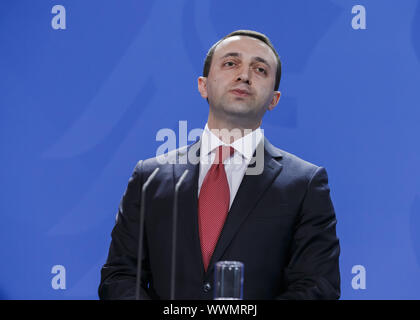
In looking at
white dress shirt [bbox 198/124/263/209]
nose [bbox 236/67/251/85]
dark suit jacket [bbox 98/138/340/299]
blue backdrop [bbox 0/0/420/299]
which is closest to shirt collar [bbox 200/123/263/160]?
white dress shirt [bbox 198/124/263/209]

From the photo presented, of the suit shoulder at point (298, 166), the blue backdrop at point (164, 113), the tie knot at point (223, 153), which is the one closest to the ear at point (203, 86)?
the tie knot at point (223, 153)

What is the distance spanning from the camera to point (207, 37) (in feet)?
9.72

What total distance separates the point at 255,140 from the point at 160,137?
0.84 metres

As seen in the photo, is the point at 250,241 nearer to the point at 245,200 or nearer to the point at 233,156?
the point at 245,200

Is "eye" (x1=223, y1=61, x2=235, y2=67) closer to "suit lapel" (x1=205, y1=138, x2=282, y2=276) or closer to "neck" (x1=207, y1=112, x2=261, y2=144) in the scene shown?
"neck" (x1=207, y1=112, x2=261, y2=144)

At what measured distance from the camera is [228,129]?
226 centimetres

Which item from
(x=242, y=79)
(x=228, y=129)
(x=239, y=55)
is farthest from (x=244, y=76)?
(x=228, y=129)

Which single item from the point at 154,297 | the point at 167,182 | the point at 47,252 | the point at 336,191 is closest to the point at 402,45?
the point at 336,191

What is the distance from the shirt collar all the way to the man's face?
64mm

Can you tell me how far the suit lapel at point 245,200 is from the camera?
1991mm

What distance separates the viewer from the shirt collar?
219cm

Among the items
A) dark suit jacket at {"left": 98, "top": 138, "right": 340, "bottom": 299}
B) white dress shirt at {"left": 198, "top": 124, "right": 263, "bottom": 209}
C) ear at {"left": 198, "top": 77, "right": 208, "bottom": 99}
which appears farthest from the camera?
ear at {"left": 198, "top": 77, "right": 208, "bottom": 99}

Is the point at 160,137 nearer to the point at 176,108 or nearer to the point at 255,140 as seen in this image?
the point at 176,108

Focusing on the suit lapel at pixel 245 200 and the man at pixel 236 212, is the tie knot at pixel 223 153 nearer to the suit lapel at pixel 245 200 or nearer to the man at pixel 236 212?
the man at pixel 236 212
